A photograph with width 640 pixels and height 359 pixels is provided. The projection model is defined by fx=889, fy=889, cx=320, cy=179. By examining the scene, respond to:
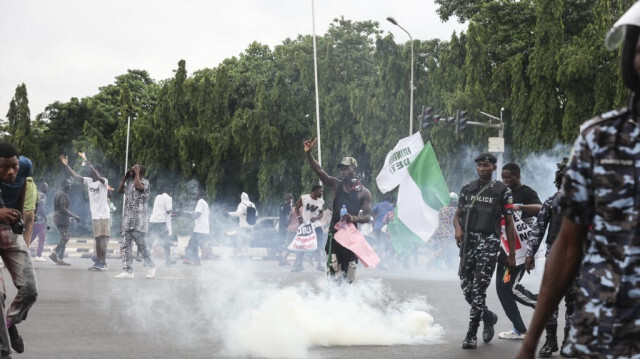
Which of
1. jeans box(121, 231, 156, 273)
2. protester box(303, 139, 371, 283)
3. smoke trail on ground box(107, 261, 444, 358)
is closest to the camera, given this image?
smoke trail on ground box(107, 261, 444, 358)

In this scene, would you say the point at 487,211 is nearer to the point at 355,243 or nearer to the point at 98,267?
the point at 355,243

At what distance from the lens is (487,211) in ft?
26.7

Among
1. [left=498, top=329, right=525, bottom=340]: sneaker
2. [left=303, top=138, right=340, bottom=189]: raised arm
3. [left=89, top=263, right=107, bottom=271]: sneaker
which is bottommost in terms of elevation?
[left=89, top=263, right=107, bottom=271]: sneaker

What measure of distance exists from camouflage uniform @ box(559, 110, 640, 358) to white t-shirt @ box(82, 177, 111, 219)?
14597 mm

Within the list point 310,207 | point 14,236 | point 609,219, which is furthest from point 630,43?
point 310,207

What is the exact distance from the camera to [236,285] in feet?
42.1

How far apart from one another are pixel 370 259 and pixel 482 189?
1.72m

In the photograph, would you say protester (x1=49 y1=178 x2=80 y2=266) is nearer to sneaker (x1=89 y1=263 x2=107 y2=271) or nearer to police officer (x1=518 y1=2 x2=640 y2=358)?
sneaker (x1=89 y1=263 x2=107 y2=271)

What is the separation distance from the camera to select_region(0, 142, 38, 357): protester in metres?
6.64

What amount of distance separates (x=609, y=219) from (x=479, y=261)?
5.83 metres

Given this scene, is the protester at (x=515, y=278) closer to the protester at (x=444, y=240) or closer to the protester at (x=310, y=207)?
the protester at (x=310, y=207)

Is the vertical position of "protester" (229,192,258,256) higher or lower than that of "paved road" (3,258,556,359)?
higher

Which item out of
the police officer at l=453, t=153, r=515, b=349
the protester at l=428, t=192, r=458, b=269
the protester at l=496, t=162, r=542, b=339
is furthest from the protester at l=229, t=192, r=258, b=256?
the police officer at l=453, t=153, r=515, b=349

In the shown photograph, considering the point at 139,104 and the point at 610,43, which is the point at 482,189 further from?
the point at 139,104
